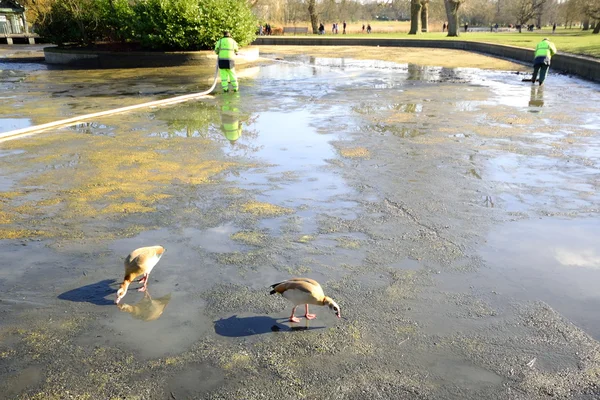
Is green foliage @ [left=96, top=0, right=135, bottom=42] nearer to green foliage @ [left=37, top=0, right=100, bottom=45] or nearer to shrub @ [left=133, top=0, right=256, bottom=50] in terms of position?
green foliage @ [left=37, top=0, right=100, bottom=45]

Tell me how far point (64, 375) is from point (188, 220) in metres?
2.76

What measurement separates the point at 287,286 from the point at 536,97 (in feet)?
44.4

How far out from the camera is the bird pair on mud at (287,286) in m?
3.92

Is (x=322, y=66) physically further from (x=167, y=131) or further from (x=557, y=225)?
(x=557, y=225)

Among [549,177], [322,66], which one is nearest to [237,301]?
[549,177]

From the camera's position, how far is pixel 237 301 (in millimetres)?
4430

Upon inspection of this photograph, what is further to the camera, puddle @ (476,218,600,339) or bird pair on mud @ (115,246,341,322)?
puddle @ (476,218,600,339)

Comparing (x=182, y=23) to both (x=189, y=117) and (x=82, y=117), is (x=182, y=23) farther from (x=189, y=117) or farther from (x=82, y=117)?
(x=82, y=117)

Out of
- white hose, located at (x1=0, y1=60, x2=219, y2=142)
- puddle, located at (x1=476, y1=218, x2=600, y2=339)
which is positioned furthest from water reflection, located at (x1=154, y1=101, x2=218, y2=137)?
puddle, located at (x1=476, y1=218, x2=600, y2=339)

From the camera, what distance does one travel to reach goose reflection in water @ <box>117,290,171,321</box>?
4.23 m

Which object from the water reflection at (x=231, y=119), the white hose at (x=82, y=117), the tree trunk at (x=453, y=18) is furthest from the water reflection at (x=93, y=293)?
the tree trunk at (x=453, y=18)

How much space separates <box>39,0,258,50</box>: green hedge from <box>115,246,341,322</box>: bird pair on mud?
71.9ft

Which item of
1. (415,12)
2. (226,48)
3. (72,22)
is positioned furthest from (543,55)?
(415,12)

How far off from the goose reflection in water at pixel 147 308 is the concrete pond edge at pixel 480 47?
18923 mm
